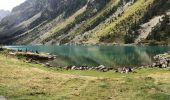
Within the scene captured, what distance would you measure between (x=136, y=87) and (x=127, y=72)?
1645 cm

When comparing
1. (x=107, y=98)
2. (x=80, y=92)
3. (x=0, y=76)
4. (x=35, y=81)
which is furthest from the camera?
(x=0, y=76)

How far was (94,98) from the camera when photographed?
3834 cm

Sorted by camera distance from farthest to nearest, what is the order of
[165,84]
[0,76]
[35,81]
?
1. [0,76]
2. [35,81]
3. [165,84]

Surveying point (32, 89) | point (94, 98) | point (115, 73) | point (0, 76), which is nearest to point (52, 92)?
point (32, 89)

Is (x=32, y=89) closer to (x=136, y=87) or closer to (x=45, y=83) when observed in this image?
(x=45, y=83)

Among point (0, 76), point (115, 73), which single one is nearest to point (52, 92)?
point (0, 76)

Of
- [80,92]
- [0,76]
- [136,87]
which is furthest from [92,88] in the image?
[0,76]

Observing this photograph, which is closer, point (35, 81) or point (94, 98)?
point (94, 98)

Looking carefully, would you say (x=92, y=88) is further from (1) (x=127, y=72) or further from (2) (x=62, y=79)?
(1) (x=127, y=72)

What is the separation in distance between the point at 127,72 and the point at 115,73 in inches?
80.7

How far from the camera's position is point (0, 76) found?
174 ft

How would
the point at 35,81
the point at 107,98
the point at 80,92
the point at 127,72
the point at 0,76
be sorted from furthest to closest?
the point at 127,72, the point at 0,76, the point at 35,81, the point at 80,92, the point at 107,98

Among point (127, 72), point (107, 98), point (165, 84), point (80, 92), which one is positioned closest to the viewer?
point (107, 98)

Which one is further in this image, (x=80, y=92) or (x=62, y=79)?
(x=62, y=79)
